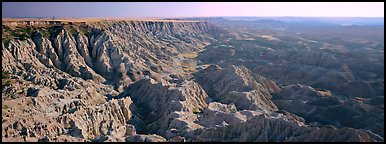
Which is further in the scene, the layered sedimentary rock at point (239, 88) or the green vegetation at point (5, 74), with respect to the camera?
the layered sedimentary rock at point (239, 88)

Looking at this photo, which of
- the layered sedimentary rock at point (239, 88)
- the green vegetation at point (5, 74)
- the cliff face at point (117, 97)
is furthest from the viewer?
the layered sedimentary rock at point (239, 88)

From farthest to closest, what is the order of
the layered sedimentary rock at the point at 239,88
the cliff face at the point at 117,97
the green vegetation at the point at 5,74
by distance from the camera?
the layered sedimentary rock at the point at 239,88 → the green vegetation at the point at 5,74 → the cliff face at the point at 117,97

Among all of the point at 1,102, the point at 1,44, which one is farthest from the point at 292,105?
the point at 1,44

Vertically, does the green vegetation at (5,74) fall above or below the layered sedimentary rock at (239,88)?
above

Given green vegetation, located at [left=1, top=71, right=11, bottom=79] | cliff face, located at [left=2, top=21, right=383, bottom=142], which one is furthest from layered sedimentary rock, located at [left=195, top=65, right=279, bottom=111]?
green vegetation, located at [left=1, top=71, right=11, bottom=79]

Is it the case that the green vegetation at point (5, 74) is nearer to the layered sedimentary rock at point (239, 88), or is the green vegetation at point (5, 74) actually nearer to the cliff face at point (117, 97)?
the cliff face at point (117, 97)

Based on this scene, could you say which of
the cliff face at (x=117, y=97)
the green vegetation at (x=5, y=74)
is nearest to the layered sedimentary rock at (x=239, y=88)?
the cliff face at (x=117, y=97)

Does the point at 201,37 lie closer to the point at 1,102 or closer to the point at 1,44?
the point at 1,44

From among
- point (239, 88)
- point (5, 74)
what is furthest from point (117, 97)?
point (239, 88)

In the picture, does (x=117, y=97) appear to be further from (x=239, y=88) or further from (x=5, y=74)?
(x=239, y=88)

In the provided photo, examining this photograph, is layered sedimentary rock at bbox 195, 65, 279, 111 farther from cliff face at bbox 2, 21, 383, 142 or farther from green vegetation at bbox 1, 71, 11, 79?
green vegetation at bbox 1, 71, 11, 79
